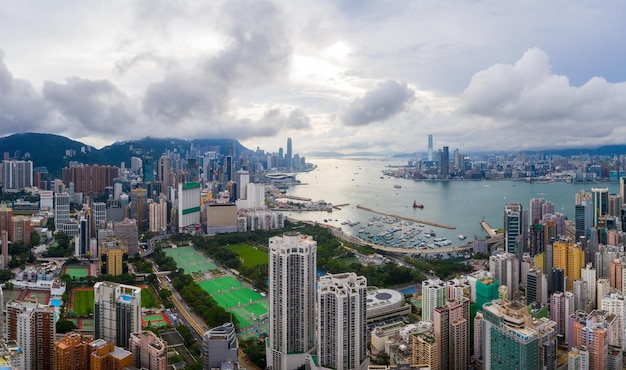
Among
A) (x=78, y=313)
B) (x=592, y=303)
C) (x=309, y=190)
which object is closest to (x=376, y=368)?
(x=592, y=303)

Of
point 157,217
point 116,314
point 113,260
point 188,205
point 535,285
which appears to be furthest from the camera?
point 188,205

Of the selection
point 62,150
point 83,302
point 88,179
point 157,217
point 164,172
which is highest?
point 62,150

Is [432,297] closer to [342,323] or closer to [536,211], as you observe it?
[342,323]

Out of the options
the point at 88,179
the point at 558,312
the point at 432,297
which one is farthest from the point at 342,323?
the point at 88,179

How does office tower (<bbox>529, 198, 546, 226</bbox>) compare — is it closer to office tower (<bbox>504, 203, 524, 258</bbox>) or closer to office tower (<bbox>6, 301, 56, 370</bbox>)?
office tower (<bbox>504, 203, 524, 258</bbox>)

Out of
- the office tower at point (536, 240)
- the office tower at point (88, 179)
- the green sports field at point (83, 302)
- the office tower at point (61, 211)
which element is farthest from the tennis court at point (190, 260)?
the office tower at point (88, 179)
